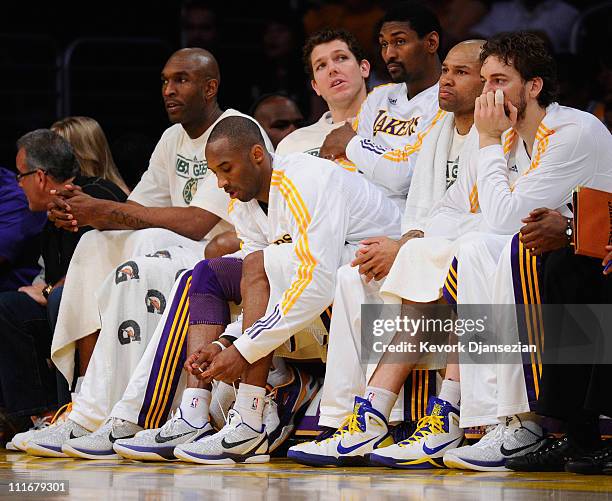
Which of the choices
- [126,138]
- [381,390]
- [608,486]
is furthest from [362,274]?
[126,138]

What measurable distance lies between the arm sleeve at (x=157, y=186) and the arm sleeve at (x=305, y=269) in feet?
5.18

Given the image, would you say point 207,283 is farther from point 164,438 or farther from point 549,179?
point 549,179

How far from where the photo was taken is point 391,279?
4504mm

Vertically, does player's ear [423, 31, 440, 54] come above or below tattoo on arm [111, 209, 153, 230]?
above

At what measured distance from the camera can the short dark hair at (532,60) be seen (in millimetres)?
4516

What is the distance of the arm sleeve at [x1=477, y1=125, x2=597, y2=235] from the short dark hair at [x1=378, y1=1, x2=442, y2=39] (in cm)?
138

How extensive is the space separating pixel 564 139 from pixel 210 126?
7.37ft

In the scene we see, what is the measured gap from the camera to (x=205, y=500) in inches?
131

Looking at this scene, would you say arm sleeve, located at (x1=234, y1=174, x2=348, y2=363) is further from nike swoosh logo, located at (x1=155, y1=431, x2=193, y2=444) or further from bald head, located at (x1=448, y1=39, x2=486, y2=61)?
bald head, located at (x1=448, y1=39, x2=486, y2=61)

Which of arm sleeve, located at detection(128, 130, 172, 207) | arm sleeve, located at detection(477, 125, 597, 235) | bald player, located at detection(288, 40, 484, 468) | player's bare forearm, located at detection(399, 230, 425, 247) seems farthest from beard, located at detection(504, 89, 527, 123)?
arm sleeve, located at detection(128, 130, 172, 207)

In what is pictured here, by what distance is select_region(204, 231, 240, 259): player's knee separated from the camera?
18.1 ft

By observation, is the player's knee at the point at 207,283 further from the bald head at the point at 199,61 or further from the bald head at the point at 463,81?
the bald head at the point at 199,61

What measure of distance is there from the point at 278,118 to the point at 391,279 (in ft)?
7.78

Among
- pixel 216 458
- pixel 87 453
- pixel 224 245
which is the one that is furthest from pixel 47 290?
pixel 216 458
